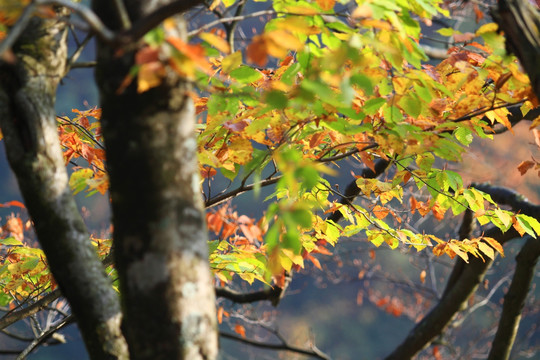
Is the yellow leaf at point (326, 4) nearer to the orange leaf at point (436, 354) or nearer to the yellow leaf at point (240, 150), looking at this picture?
the yellow leaf at point (240, 150)

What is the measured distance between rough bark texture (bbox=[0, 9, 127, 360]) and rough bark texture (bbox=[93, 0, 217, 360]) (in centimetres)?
49

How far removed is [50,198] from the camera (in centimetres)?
177

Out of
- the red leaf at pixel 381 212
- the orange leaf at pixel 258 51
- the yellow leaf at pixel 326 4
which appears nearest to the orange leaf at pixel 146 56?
the orange leaf at pixel 258 51

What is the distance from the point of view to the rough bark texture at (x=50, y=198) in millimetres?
1765

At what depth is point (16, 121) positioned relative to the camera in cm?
178

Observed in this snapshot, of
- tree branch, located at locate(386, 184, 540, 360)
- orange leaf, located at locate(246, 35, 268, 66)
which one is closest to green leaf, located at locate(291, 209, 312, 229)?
orange leaf, located at locate(246, 35, 268, 66)

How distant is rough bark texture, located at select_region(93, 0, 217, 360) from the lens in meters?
1.31

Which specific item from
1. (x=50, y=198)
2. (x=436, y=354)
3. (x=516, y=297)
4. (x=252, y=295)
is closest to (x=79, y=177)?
(x=50, y=198)

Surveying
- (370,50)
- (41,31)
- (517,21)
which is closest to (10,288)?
(41,31)

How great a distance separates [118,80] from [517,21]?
131 centimetres

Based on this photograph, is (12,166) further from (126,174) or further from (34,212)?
(126,174)

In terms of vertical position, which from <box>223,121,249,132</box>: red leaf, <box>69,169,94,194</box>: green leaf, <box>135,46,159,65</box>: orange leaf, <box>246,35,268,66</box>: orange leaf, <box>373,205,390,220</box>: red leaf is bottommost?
<box>373,205,390,220</box>: red leaf

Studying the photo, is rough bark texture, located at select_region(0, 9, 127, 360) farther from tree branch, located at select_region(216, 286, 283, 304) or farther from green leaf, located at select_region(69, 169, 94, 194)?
tree branch, located at select_region(216, 286, 283, 304)

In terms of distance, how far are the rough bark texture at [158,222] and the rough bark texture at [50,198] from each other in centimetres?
49
